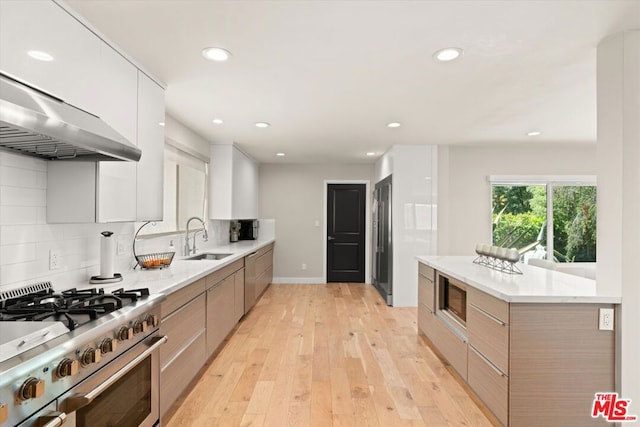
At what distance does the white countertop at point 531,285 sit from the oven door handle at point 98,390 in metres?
1.99

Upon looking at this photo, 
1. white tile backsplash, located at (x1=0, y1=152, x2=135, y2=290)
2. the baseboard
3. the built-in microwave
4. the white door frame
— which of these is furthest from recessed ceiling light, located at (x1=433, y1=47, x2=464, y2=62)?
the baseboard

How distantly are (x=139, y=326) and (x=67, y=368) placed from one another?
524 mm

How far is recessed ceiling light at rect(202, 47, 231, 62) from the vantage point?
2.29 meters

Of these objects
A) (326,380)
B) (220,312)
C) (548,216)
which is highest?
(548,216)

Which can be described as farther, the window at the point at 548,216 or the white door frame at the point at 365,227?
→ the white door frame at the point at 365,227

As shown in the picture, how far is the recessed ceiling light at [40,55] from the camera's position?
1.61m

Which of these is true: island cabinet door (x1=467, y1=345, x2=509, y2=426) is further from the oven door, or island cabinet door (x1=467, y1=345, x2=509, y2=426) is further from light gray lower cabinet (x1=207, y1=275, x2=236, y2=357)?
light gray lower cabinet (x1=207, y1=275, x2=236, y2=357)

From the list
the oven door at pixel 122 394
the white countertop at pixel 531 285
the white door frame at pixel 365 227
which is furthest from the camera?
the white door frame at pixel 365 227

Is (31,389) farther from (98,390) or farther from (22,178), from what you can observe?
(22,178)

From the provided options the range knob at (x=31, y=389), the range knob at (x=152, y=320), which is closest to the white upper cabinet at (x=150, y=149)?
the range knob at (x=152, y=320)

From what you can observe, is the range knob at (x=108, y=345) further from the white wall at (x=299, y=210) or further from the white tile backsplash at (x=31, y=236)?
the white wall at (x=299, y=210)

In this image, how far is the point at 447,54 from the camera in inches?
93.2

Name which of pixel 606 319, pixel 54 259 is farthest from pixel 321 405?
pixel 54 259

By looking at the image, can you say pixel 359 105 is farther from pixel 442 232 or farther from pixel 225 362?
pixel 442 232
